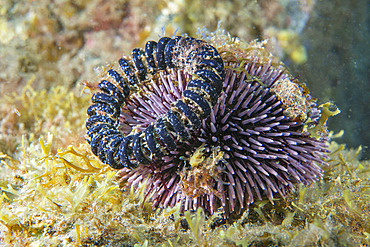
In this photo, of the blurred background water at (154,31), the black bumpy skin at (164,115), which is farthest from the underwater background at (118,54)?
the black bumpy skin at (164,115)

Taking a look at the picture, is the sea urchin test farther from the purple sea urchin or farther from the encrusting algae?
the encrusting algae

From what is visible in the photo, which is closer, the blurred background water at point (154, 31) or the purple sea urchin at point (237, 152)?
the purple sea urchin at point (237, 152)

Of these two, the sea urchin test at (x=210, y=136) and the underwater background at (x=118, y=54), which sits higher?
the underwater background at (x=118, y=54)

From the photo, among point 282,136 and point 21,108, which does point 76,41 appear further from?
point 282,136

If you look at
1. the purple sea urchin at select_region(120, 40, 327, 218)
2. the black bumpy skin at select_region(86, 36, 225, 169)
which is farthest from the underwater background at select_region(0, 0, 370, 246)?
the purple sea urchin at select_region(120, 40, 327, 218)

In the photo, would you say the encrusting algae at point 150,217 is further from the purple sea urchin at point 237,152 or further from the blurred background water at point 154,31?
the blurred background water at point 154,31

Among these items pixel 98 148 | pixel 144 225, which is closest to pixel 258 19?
pixel 98 148

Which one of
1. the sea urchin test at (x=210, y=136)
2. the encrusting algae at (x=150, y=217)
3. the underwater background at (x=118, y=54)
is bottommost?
the encrusting algae at (x=150, y=217)

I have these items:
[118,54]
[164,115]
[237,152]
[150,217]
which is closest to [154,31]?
[118,54]
